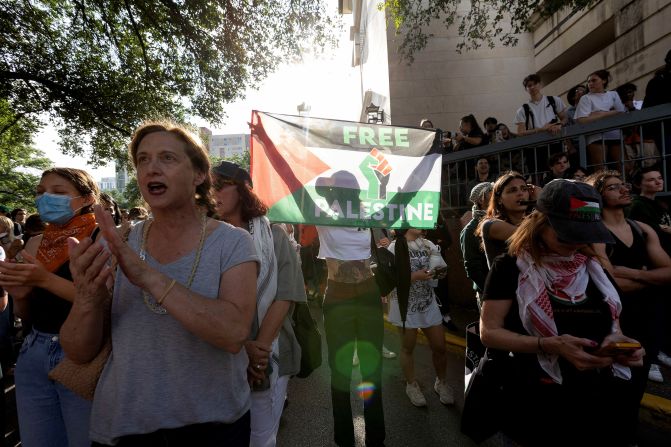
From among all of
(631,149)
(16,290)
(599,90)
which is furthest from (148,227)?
(599,90)

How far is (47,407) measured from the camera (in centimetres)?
192

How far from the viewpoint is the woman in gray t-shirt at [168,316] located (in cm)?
122

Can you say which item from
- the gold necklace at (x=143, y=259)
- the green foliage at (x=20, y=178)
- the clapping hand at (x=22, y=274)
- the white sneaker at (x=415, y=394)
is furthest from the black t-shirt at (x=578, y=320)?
the green foliage at (x=20, y=178)

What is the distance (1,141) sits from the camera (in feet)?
50.5

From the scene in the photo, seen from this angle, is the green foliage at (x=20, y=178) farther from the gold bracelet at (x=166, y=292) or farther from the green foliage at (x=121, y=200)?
the gold bracelet at (x=166, y=292)

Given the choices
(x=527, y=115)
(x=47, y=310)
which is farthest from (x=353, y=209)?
(x=527, y=115)

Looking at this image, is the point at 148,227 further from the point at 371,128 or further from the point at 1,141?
the point at 1,141

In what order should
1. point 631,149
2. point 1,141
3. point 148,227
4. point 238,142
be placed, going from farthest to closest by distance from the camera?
1. point 238,142
2. point 1,141
3. point 631,149
4. point 148,227

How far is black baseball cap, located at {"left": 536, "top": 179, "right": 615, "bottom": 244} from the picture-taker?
166 centimetres

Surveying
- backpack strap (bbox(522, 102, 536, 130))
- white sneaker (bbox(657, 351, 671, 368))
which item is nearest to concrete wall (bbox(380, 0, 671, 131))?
backpack strap (bbox(522, 102, 536, 130))

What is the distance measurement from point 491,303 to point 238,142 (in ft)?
509

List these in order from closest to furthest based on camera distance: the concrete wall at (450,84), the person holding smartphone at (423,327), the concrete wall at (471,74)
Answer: the person holding smartphone at (423,327)
the concrete wall at (471,74)
the concrete wall at (450,84)

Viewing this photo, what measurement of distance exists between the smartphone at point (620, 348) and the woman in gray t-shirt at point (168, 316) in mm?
1364

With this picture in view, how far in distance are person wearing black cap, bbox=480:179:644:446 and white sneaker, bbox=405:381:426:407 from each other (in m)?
1.85
